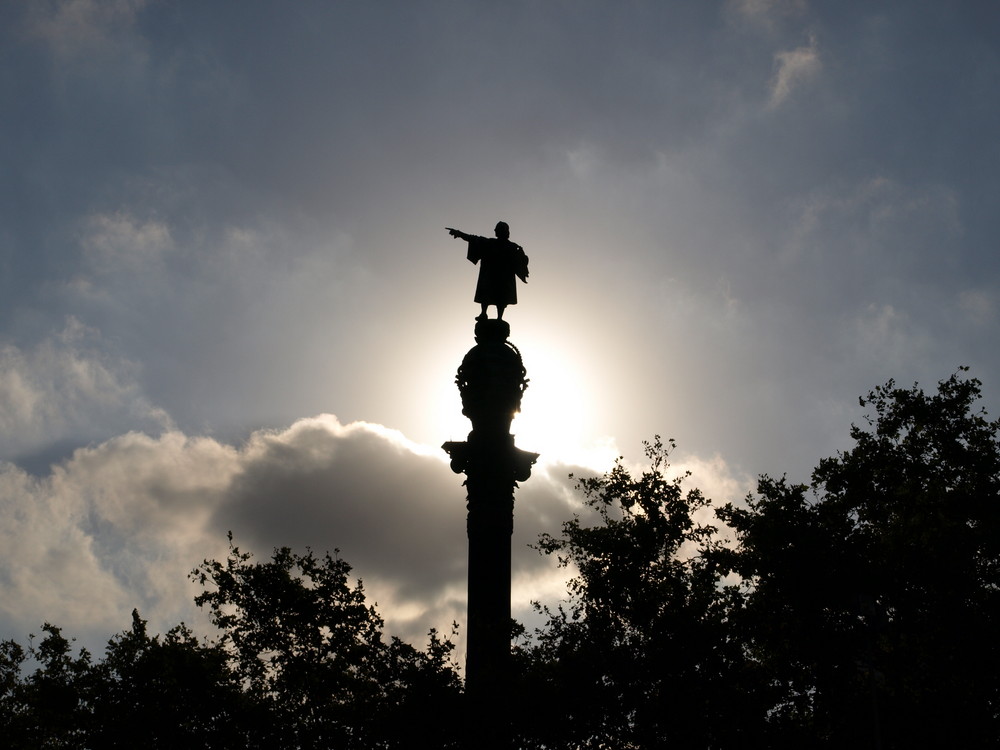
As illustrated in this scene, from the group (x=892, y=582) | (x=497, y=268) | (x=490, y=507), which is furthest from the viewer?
(x=892, y=582)

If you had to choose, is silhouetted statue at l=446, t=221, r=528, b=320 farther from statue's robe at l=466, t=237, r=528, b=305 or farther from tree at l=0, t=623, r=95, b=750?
tree at l=0, t=623, r=95, b=750

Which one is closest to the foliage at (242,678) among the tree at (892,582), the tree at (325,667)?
the tree at (325,667)

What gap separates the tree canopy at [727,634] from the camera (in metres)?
21.0

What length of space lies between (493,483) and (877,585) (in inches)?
688

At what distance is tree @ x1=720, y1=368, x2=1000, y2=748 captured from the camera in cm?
2614

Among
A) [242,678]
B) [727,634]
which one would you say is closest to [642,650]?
[727,634]

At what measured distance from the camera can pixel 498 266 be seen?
20375mm

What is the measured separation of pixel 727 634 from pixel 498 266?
1091 centimetres

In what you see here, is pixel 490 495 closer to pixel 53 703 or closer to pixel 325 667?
pixel 325 667

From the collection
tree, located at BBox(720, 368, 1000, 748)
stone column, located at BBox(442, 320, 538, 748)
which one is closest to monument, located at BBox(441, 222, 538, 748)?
stone column, located at BBox(442, 320, 538, 748)

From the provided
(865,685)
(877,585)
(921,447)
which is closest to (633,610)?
(865,685)

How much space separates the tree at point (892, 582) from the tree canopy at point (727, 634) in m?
0.06

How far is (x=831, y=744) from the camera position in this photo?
88.6ft

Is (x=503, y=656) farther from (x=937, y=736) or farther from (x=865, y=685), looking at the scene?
(x=937, y=736)
